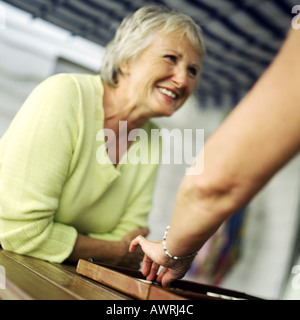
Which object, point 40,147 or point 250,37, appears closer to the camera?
point 40,147

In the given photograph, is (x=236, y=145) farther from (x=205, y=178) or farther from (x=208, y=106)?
(x=208, y=106)

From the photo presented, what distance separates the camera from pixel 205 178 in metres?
0.65

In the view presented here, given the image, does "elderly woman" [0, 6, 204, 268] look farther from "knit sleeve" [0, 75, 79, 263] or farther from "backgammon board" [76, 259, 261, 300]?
"backgammon board" [76, 259, 261, 300]

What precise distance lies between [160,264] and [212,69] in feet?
10.2

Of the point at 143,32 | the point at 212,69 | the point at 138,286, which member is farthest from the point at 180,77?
the point at 212,69

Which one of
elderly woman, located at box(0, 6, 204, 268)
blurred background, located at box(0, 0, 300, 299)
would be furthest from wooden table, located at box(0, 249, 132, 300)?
blurred background, located at box(0, 0, 300, 299)

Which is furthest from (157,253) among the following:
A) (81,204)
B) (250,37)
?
(250,37)

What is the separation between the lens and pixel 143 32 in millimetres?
1703

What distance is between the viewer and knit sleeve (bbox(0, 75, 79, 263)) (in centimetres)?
132

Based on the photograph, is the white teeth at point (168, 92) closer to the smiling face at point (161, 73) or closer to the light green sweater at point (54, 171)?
the smiling face at point (161, 73)

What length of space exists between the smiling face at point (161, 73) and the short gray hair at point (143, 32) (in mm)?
27

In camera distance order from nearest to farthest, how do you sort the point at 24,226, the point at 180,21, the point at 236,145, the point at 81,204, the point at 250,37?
1. the point at 236,145
2. the point at 24,226
3. the point at 81,204
4. the point at 180,21
5. the point at 250,37

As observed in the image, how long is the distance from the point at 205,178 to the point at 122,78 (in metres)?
1.24

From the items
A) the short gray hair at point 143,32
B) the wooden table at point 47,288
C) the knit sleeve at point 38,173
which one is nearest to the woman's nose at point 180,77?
the short gray hair at point 143,32
